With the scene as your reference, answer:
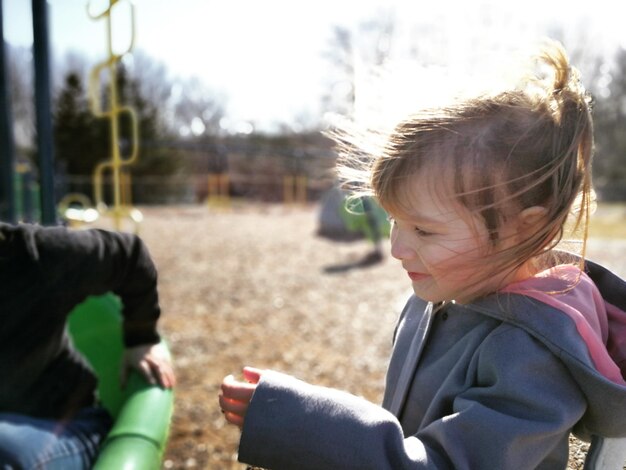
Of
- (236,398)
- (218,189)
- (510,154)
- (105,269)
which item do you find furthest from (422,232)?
(218,189)

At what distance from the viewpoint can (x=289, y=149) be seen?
15219 mm

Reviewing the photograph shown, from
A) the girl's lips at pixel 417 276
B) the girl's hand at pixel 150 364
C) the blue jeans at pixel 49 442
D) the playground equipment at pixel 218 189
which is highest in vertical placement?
the girl's lips at pixel 417 276

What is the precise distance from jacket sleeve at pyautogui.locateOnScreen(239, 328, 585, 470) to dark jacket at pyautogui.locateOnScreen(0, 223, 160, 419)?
25.1 inches

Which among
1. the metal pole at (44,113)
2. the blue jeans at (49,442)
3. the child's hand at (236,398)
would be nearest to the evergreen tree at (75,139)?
the metal pole at (44,113)

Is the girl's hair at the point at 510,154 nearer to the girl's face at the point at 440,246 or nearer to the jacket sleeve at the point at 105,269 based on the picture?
the girl's face at the point at 440,246

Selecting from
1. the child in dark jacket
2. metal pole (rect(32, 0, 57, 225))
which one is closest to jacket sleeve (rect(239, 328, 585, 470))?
the child in dark jacket

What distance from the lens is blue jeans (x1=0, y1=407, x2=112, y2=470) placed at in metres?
1.10

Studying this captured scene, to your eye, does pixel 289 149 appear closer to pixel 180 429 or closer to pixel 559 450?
pixel 180 429

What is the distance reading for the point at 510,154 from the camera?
72cm

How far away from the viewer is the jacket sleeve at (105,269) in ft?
3.94

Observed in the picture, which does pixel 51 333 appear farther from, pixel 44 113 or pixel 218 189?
pixel 218 189

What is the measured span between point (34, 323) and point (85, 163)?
11.2 m

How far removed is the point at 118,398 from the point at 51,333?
0.37 m

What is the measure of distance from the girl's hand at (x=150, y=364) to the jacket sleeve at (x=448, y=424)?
0.71 m
